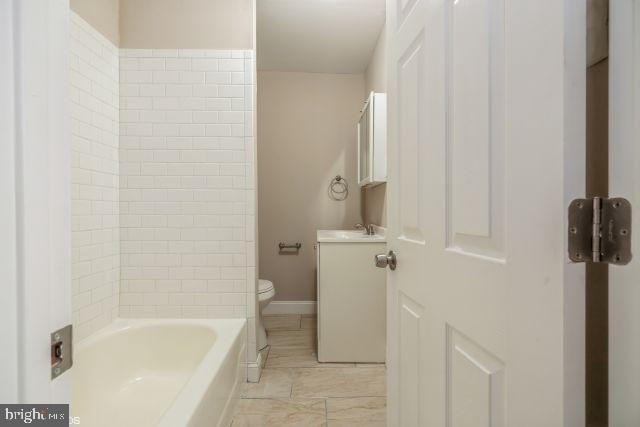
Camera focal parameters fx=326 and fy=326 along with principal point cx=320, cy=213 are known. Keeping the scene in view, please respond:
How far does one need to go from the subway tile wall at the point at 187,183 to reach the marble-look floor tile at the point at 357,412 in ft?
2.32

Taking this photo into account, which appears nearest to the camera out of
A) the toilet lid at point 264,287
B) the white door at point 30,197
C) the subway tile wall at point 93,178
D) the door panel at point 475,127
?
the white door at point 30,197

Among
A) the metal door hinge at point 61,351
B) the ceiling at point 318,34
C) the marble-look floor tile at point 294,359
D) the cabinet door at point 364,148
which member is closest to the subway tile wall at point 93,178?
the marble-look floor tile at point 294,359

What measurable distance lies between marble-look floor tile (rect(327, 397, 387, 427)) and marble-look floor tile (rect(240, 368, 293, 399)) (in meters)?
0.29

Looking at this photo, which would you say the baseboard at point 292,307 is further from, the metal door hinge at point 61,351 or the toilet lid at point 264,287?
the metal door hinge at point 61,351

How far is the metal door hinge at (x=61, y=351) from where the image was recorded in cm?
44

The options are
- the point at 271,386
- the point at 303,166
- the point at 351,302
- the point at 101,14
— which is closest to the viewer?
the point at 101,14

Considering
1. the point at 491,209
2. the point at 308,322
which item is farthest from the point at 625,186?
the point at 308,322

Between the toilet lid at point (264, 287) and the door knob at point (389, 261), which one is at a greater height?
the door knob at point (389, 261)

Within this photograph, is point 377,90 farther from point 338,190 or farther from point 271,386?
point 271,386

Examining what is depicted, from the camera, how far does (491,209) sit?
2.00 ft

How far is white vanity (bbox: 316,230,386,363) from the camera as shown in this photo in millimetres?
2232

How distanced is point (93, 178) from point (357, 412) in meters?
1.87

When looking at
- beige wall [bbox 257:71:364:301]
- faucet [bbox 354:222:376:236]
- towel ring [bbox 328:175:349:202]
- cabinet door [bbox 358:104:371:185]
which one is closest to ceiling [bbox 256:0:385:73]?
beige wall [bbox 257:71:364:301]

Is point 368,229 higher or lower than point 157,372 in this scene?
higher
